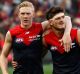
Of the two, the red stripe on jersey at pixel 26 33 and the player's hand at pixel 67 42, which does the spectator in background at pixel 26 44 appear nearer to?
the red stripe on jersey at pixel 26 33

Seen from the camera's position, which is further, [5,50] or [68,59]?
[5,50]

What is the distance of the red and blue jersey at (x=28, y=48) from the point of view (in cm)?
862

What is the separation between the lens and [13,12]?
796 inches

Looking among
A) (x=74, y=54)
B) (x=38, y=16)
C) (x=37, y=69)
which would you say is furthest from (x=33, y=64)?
(x=38, y=16)

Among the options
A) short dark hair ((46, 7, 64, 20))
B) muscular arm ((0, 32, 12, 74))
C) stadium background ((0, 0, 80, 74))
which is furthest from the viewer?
stadium background ((0, 0, 80, 74))

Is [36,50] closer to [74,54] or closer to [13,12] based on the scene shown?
[74,54]

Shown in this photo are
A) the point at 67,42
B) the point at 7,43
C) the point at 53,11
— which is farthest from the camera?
the point at 7,43

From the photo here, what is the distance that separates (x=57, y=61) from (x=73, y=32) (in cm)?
55

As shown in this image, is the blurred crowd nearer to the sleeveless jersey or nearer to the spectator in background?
the spectator in background

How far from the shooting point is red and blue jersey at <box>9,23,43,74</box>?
8625 mm

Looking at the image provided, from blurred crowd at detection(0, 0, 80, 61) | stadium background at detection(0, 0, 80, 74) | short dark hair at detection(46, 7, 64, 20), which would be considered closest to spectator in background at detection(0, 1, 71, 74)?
short dark hair at detection(46, 7, 64, 20)

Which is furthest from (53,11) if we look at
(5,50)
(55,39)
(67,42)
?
(5,50)

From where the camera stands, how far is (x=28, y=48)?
8625 mm

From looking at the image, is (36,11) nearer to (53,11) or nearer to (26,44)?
(26,44)
